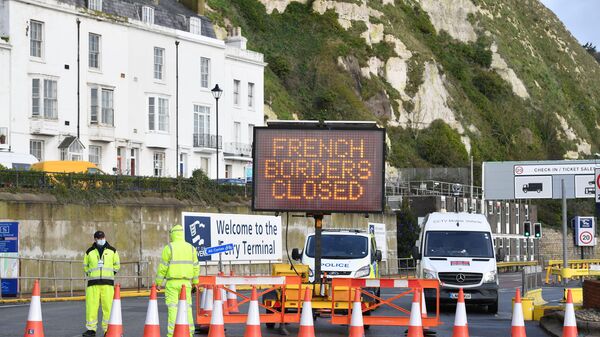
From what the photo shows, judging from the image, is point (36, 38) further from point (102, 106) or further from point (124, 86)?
point (124, 86)

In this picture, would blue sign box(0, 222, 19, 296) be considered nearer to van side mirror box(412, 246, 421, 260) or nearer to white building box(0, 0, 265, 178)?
van side mirror box(412, 246, 421, 260)

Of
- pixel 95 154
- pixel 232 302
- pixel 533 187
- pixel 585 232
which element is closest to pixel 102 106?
pixel 95 154

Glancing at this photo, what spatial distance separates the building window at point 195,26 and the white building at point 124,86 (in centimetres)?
6

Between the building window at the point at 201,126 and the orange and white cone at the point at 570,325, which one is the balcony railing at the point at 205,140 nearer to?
the building window at the point at 201,126

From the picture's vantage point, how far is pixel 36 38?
59688 millimetres

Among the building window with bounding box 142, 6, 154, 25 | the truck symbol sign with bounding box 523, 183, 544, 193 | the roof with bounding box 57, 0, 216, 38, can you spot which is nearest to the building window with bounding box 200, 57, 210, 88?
the roof with bounding box 57, 0, 216, 38

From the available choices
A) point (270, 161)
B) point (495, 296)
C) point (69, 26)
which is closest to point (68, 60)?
point (69, 26)

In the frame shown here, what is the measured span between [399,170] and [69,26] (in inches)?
1695

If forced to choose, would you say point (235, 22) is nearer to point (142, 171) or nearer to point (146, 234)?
point (142, 171)

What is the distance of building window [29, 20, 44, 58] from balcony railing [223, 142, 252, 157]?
52.3ft

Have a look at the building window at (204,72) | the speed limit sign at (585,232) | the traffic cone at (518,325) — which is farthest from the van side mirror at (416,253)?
the building window at (204,72)

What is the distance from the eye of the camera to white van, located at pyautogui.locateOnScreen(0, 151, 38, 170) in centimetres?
5272

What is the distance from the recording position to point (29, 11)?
59281 mm

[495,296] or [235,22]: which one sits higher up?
[235,22]
